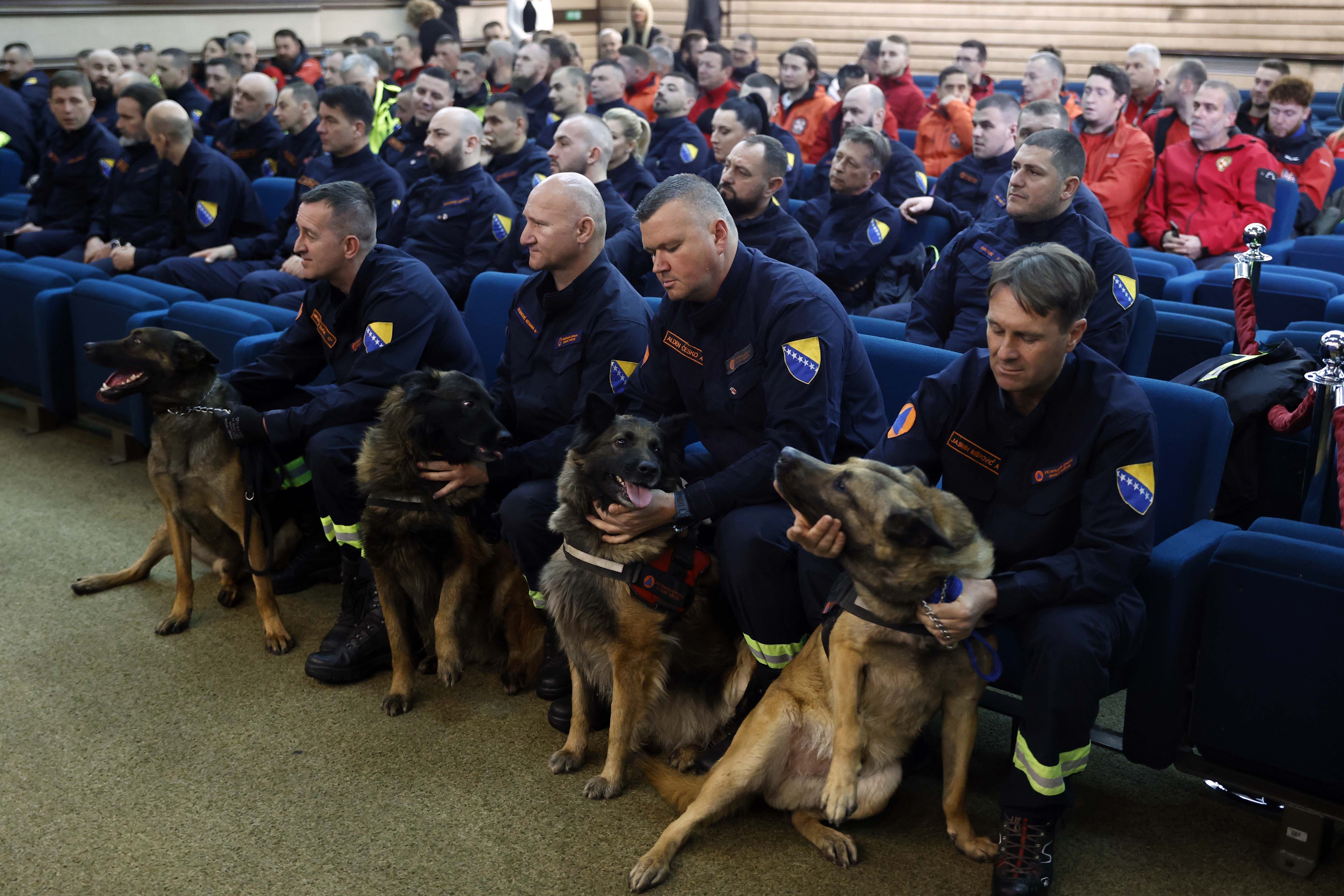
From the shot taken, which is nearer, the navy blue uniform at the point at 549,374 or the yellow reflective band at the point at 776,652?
the yellow reflective band at the point at 776,652

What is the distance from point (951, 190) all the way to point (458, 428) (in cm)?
364

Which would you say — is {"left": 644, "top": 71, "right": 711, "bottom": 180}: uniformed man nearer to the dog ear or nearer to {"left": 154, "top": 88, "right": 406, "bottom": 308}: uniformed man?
{"left": 154, "top": 88, "right": 406, "bottom": 308}: uniformed man

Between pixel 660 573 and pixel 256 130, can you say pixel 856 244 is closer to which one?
pixel 660 573

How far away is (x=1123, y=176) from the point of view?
5.46m

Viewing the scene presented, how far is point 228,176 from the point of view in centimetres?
500

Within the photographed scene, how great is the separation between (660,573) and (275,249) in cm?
360

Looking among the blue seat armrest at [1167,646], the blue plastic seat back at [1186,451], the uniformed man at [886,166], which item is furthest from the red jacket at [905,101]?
the blue seat armrest at [1167,646]

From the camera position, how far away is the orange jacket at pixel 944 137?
700 cm

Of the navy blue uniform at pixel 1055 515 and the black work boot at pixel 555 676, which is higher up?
the navy blue uniform at pixel 1055 515

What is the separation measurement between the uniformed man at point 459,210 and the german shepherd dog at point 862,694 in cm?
282

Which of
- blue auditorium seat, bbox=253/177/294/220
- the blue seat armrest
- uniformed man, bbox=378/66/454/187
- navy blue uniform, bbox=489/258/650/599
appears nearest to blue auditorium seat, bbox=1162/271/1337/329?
the blue seat armrest

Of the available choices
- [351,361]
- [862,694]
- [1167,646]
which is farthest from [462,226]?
[1167,646]

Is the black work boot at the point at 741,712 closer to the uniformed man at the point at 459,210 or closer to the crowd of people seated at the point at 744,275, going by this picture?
the crowd of people seated at the point at 744,275

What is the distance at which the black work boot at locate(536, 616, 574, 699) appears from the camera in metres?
2.72
